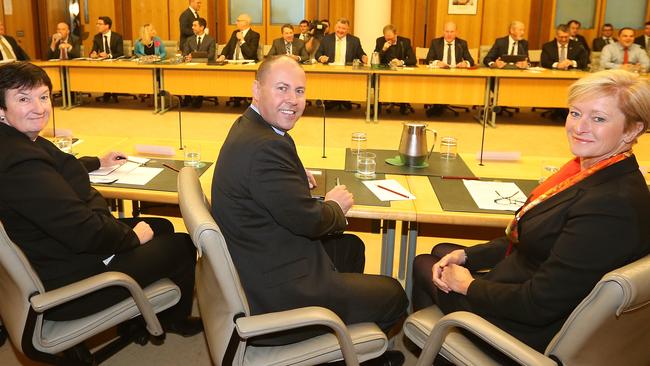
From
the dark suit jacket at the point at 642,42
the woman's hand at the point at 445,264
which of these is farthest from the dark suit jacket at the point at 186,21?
the woman's hand at the point at 445,264

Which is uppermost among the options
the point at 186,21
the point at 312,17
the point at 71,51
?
the point at 312,17

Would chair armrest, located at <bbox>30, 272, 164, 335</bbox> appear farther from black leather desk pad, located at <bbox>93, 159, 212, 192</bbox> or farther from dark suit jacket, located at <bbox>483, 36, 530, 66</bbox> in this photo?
dark suit jacket, located at <bbox>483, 36, 530, 66</bbox>

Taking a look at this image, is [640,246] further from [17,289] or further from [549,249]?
[17,289]

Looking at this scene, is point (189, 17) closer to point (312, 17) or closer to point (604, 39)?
point (312, 17)

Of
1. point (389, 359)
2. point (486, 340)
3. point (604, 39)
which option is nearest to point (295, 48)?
point (604, 39)

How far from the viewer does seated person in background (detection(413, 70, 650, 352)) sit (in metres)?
1.48

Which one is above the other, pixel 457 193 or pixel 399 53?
pixel 399 53

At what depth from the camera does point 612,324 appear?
134cm

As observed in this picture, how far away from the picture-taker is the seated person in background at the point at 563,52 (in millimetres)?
8367

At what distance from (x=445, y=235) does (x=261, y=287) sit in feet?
4.20

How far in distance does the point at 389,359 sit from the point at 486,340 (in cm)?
87

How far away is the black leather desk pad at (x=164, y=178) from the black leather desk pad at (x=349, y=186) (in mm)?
557

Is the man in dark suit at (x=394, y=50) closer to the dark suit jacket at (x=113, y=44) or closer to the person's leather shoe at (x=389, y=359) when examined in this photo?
the dark suit jacket at (x=113, y=44)

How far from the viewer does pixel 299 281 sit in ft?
5.75
